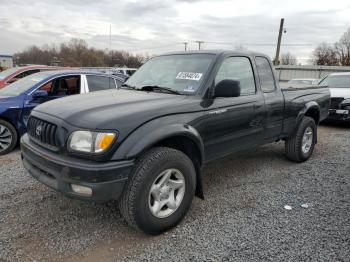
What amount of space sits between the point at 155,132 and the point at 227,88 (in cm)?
104

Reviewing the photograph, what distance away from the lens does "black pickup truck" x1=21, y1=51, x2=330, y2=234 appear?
271 cm

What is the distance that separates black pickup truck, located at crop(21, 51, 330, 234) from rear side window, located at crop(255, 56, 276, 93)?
0.8 inches

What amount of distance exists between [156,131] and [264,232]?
1.48 metres

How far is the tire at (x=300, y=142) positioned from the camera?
17.3 ft

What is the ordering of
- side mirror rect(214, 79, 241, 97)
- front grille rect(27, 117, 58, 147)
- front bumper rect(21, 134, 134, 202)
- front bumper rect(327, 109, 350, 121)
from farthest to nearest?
front bumper rect(327, 109, 350, 121)
side mirror rect(214, 79, 241, 97)
front grille rect(27, 117, 58, 147)
front bumper rect(21, 134, 134, 202)

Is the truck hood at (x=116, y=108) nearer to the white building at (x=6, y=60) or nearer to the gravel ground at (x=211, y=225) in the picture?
the gravel ground at (x=211, y=225)

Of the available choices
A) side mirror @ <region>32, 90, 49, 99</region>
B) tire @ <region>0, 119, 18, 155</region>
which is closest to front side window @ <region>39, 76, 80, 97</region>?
side mirror @ <region>32, 90, 49, 99</region>

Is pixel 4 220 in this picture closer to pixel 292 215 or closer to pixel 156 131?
pixel 156 131

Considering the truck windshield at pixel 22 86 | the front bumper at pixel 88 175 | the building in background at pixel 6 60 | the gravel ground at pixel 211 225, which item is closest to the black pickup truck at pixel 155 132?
the front bumper at pixel 88 175

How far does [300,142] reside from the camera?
17.4 feet

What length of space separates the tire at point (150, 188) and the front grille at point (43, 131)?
80cm

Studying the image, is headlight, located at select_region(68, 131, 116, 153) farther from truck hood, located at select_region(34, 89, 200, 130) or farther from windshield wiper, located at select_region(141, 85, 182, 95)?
windshield wiper, located at select_region(141, 85, 182, 95)

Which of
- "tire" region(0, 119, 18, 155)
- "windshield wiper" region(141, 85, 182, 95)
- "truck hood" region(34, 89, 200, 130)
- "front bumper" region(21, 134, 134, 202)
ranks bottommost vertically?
"tire" region(0, 119, 18, 155)

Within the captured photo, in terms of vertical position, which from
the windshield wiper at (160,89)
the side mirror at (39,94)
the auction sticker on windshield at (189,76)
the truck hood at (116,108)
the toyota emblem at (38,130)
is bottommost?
the toyota emblem at (38,130)
